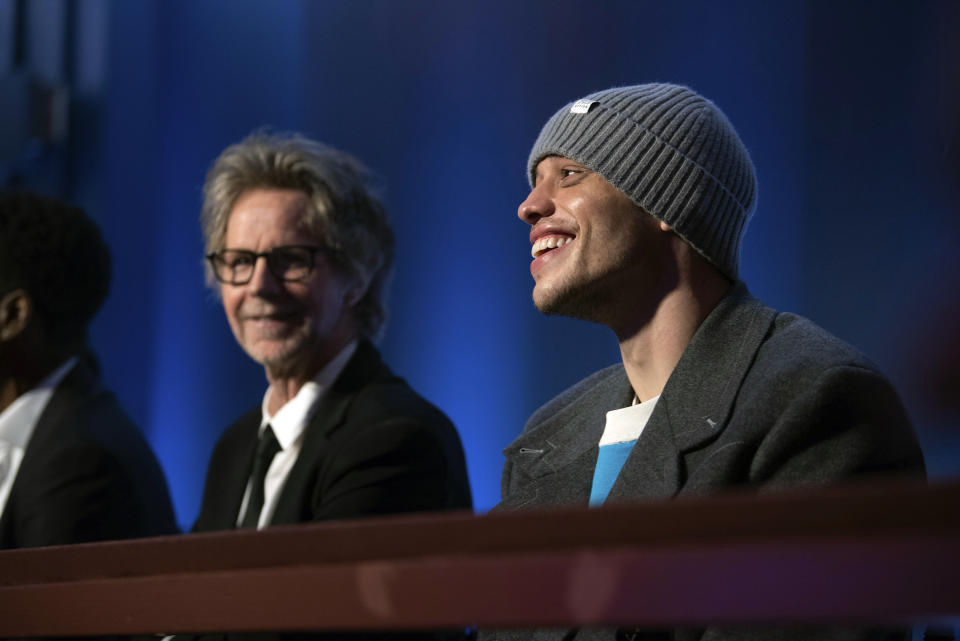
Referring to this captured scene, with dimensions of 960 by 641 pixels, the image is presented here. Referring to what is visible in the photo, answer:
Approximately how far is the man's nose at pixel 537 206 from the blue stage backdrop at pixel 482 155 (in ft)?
Result: 2.15

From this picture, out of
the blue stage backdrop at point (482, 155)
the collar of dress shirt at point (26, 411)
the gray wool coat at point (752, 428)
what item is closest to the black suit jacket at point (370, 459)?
the gray wool coat at point (752, 428)

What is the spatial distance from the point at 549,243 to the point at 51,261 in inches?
63.0

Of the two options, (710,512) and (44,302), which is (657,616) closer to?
(710,512)

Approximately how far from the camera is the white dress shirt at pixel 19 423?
2500mm

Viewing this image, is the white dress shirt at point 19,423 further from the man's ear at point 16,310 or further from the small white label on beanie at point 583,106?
the small white label on beanie at point 583,106

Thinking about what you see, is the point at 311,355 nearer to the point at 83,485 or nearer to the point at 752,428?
the point at 83,485

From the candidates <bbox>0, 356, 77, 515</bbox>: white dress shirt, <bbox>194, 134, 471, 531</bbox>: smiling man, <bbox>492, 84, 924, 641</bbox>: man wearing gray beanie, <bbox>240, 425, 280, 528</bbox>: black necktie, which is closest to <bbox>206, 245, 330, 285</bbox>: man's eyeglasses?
<bbox>194, 134, 471, 531</bbox>: smiling man

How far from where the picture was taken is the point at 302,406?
8.27 feet

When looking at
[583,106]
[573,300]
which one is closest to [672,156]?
[583,106]

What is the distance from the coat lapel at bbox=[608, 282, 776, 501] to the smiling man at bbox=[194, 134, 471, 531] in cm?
73

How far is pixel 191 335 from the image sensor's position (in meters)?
3.96

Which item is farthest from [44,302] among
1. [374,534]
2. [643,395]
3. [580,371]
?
[374,534]

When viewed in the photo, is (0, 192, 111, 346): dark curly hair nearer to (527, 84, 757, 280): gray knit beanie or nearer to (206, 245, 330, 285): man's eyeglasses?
(206, 245, 330, 285): man's eyeglasses

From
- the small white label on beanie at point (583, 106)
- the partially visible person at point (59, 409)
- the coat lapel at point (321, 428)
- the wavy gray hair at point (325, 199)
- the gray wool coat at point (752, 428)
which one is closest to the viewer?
the gray wool coat at point (752, 428)
